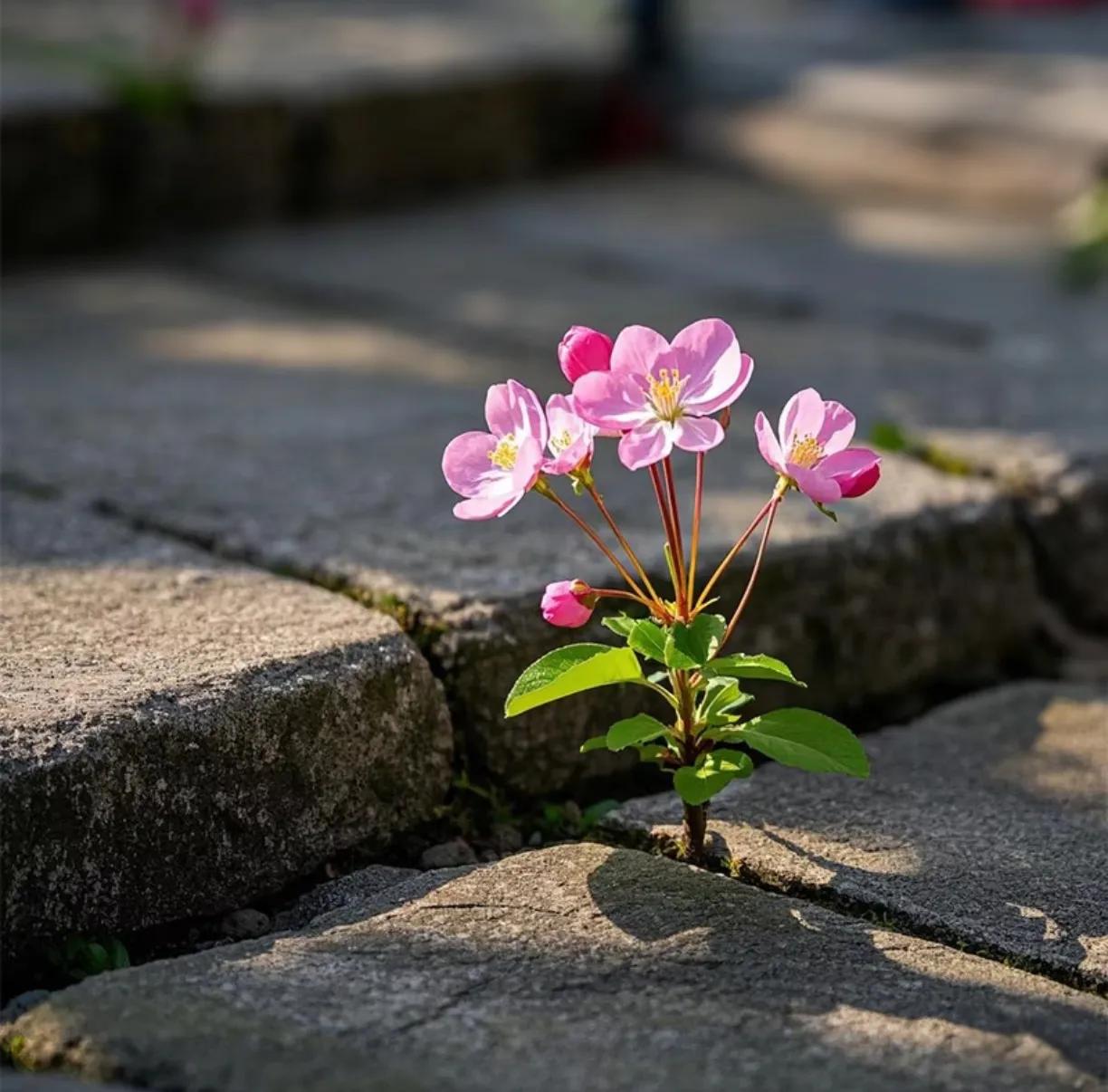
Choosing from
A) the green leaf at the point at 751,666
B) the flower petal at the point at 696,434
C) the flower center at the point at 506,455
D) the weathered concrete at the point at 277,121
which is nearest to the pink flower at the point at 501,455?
the flower center at the point at 506,455

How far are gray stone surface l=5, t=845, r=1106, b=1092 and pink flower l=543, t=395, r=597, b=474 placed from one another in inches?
13.7

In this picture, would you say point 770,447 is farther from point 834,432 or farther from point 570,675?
point 570,675

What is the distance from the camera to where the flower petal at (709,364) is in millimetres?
1394

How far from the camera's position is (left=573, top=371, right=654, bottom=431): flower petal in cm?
139

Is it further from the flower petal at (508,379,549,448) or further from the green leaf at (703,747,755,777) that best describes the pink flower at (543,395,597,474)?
the green leaf at (703,747,755,777)

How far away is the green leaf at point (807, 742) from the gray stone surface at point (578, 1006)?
0.41 ft

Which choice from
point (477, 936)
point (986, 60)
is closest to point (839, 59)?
point (986, 60)

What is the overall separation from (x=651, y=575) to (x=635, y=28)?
300cm

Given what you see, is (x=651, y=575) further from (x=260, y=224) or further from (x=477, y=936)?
(x=260, y=224)

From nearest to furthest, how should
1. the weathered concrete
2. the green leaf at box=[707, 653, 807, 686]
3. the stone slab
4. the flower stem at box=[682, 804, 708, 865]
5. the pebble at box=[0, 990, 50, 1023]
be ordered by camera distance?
the pebble at box=[0, 990, 50, 1023]
the green leaf at box=[707, 653, 807, 686]
the flower stem at box=[682, 804, 708, 865]
the stone slab
the weathered concrete

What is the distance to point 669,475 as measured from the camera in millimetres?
1421

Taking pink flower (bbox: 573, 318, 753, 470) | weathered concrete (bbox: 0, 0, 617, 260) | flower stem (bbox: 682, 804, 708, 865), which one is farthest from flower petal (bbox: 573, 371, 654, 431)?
weathered concrete (bbox: 0, 0, 617, 260)

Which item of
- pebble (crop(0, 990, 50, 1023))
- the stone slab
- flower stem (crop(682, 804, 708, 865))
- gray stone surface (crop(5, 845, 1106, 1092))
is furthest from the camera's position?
the stone slab

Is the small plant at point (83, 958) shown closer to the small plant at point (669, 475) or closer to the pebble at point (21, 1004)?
the pebble at point (21, 1004)
